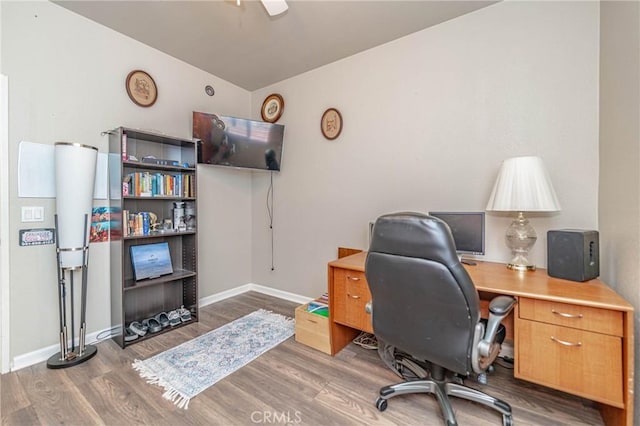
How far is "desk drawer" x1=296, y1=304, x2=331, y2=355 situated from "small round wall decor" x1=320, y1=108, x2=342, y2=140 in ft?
5.90

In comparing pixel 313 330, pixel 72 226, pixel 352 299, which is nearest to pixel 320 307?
pixel 313 330

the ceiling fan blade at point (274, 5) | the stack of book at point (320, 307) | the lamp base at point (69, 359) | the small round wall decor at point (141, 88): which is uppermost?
the ceiling fan blade at point (274, 5)

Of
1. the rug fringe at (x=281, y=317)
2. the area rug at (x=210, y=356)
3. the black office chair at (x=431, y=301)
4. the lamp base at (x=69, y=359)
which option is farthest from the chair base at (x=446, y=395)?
the lamp base at (x=69, y=359)

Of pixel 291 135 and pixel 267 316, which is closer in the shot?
pixel 267 316

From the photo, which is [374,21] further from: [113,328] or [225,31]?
[113,328]

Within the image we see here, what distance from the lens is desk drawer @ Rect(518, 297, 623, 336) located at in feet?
4.06

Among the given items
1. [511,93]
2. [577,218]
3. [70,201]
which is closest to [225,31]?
[70,201]

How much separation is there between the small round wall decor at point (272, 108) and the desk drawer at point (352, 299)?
2216mm

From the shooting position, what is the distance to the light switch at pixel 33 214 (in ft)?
6.42

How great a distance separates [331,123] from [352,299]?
1870 millimetres

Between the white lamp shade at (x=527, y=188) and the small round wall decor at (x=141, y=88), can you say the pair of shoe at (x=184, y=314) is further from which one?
the white lamp shade at (x=527, y=188)

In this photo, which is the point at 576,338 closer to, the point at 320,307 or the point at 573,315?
the point at 573,315

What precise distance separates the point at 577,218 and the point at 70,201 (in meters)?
3.58

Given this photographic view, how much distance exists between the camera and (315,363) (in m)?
2.01
